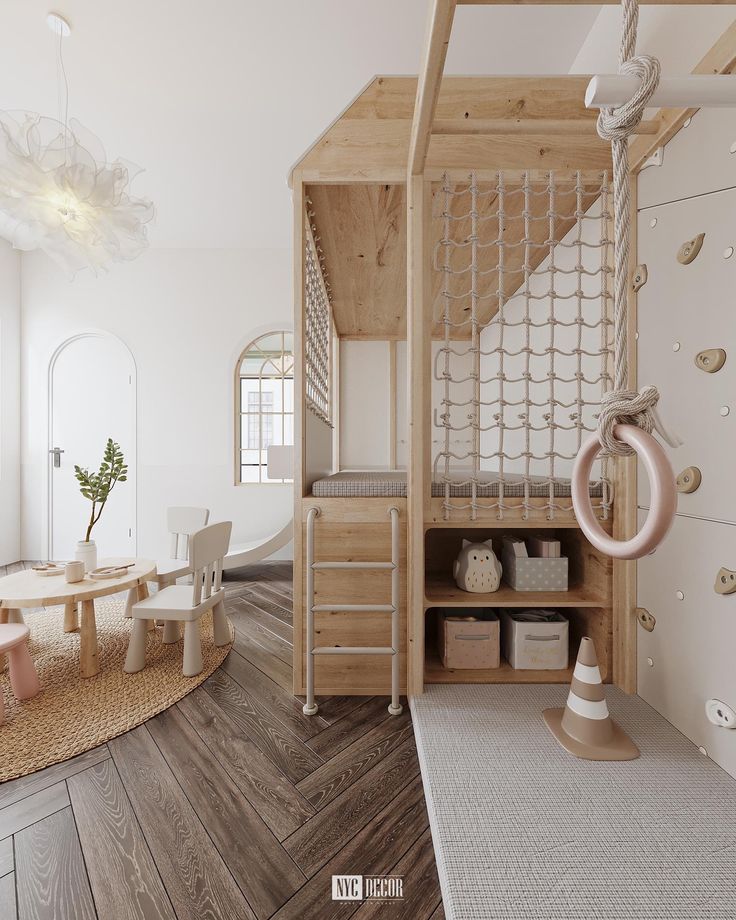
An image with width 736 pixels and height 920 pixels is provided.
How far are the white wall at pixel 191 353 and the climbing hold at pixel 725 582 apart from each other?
11.5 ft

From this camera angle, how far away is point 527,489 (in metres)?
1.81

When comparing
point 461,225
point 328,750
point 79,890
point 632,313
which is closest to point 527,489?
point 632,313

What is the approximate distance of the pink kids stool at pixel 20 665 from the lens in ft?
6.23

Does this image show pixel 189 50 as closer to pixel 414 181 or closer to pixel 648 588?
pixel 414 181

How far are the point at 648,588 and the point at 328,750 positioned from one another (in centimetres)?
130

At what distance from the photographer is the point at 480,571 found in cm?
190

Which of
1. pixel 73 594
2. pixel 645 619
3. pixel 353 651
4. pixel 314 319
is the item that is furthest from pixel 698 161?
pixel 73 594

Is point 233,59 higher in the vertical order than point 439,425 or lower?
higher

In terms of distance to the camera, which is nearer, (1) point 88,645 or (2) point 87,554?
(1) point 88,645

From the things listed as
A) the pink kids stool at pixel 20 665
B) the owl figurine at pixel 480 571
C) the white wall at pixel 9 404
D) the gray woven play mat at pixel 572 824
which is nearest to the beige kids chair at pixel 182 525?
the pink kids stool at pixel 20 665

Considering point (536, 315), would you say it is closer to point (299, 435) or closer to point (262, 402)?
point (299, 435)

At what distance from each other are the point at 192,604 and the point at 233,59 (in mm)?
2756

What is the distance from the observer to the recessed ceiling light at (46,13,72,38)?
2.04 m

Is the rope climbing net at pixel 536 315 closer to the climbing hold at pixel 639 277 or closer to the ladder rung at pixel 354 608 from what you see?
the climbing hold at pixel 639 277
